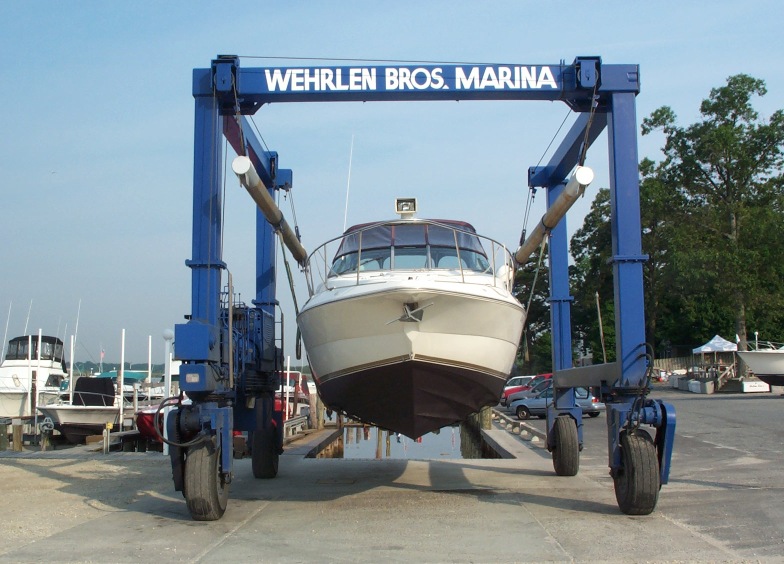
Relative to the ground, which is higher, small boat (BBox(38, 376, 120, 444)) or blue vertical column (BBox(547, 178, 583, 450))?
blue vertical column (BBox(547, 178, 583, 450))

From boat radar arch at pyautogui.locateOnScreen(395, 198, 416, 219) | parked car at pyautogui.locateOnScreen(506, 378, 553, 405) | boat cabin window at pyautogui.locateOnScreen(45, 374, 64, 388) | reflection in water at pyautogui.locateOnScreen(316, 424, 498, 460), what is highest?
boat radar arch at pyautogui.locateOnScreen(395, 198, 416, 219)

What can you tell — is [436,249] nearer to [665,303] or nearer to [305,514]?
[305,514]

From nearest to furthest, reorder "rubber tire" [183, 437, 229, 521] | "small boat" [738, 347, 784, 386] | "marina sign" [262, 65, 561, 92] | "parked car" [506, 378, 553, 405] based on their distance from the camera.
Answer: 1. "rubber tire" [183, 437, 229, 521]
2. "marina sign" [262, 65, 561, 92]
3. "parked car" [506, 378, 553, 405]
4. "small boat" [738, 347, 784, 386]

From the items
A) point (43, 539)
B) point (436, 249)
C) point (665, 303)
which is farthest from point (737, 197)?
point (43, 539)

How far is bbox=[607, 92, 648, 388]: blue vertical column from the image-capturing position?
8312mm

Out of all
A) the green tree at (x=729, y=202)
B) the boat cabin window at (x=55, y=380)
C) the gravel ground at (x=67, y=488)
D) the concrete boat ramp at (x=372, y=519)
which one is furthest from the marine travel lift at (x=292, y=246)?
the green tree at (x=729, y=202)

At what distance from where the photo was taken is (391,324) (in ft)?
25.2

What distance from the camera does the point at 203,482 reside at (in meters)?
7.70

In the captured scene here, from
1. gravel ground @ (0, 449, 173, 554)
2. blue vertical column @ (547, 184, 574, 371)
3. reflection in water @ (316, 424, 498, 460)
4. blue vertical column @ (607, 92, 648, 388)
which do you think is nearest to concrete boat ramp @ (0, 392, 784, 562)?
gravel ground @ (0, 449, 173, 554)

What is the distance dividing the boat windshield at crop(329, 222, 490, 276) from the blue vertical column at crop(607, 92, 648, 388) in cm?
173

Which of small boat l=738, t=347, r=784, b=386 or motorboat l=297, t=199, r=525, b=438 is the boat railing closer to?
motorboat l=297, t=199, r=525, b=438

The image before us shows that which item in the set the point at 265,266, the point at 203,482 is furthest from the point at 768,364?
the point at 203,482

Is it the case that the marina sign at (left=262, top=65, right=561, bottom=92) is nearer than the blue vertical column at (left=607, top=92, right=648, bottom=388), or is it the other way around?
the blue vertical column at (left=607, top=92, right=648, bottom=388)

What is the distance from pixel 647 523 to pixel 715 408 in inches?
809
